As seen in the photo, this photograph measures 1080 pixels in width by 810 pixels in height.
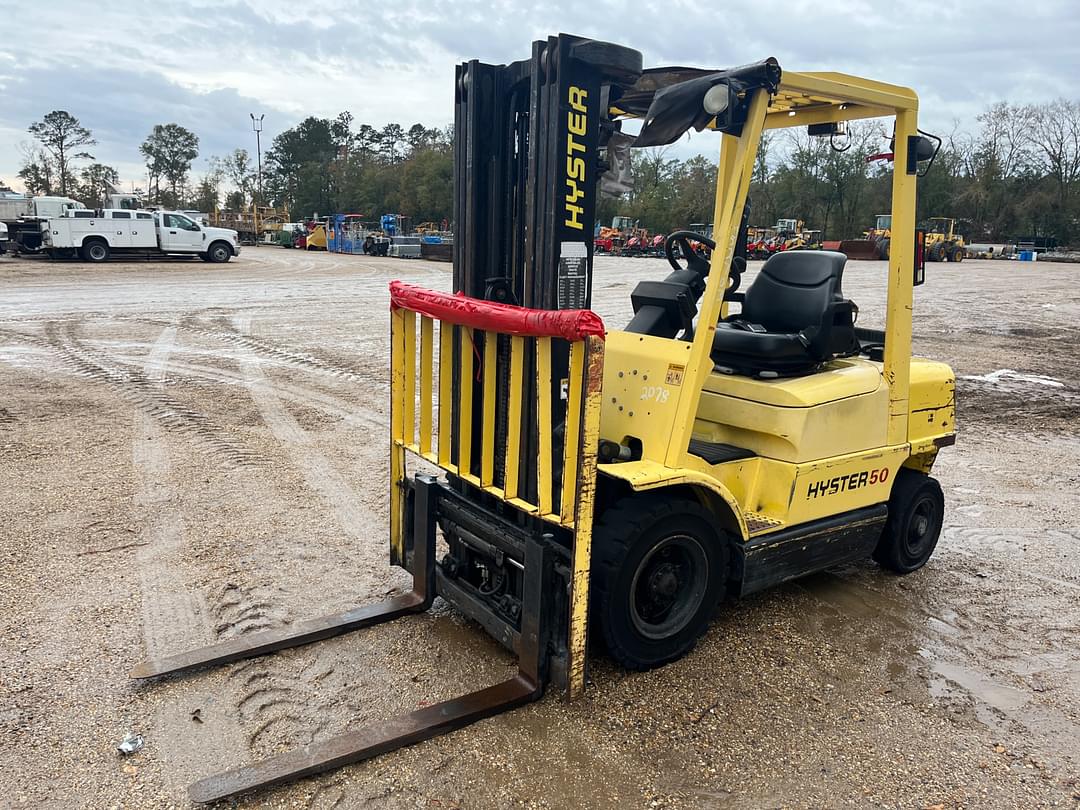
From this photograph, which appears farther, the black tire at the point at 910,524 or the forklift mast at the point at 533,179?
the black tire at the point at 910,524

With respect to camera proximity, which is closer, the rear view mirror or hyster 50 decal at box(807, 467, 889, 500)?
the rear view mirror

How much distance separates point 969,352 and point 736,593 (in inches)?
456

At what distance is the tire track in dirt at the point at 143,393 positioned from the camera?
23.9ft

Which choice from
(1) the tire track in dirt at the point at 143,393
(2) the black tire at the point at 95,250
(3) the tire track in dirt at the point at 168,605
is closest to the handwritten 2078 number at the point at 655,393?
(3) the tire track in dirt at the point at 168,605

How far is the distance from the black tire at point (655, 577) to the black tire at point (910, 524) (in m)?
1.48

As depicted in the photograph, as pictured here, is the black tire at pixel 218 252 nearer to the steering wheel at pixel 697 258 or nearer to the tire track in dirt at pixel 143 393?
the tire track in dirt at pixel 143 393

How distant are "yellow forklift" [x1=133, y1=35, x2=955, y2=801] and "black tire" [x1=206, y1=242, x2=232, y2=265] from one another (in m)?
30.7

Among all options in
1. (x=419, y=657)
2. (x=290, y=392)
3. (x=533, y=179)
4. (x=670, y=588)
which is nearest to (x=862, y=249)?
(x=290, y=392)

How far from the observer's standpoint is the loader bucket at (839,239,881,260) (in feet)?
137

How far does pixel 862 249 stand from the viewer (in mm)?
42594

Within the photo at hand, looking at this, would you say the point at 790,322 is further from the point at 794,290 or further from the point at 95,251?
the point at 95,251

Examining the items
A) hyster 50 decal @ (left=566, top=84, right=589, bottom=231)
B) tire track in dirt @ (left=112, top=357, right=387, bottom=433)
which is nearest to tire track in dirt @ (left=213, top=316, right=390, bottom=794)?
hyster 50 decal @ (left=566, top=84, right=589, bottom=231)

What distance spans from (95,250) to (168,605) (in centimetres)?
2915

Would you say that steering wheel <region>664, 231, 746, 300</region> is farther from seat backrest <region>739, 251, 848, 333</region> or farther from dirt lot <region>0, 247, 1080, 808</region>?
dirt lot <region>0, 247, 1080, 808</region>
